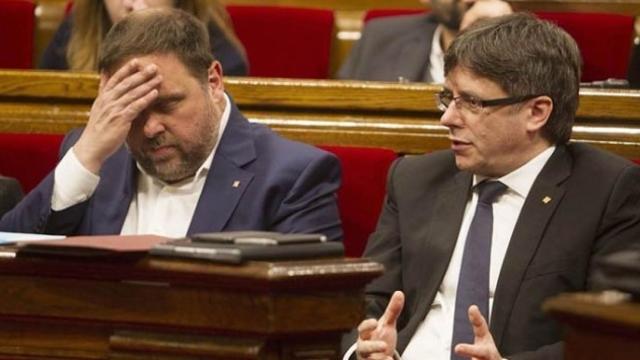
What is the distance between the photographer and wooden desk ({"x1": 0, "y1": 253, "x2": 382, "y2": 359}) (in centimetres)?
150

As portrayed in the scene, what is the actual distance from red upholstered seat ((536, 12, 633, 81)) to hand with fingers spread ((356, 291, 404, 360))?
1496 millimetres

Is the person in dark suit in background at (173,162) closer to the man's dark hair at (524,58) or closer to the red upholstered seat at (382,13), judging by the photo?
the man's dark hair at (524,58)

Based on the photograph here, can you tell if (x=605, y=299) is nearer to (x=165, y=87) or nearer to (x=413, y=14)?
(x=165, y=87)

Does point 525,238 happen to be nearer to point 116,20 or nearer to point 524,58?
point 524,58

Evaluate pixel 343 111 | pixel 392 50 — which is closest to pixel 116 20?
pixel 392 50

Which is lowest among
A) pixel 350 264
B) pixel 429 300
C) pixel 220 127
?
pixel 429 300

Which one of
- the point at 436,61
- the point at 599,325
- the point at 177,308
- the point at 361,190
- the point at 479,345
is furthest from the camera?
the point at 436,61

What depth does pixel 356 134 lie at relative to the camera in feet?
8.68

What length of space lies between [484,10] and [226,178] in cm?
100

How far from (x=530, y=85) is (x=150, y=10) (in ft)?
2.10

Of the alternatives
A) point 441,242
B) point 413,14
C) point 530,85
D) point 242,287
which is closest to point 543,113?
point 530,85

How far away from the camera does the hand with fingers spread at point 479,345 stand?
1.93 meters

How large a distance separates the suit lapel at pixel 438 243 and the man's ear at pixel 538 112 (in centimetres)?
13

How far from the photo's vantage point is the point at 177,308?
1549mm
